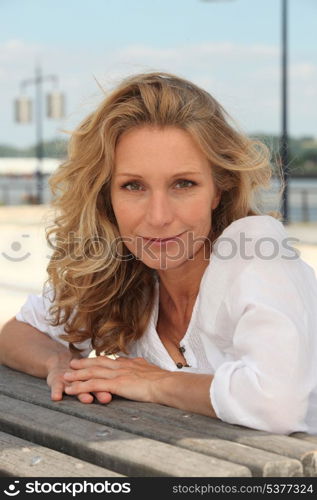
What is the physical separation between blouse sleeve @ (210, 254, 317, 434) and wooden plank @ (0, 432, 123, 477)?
0.49 meters

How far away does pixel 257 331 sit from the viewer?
209 centimetres

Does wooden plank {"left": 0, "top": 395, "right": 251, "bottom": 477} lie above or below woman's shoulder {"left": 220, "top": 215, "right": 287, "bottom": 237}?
below

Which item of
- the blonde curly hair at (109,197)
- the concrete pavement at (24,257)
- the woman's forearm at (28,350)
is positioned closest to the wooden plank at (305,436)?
the blonde curly hair at (109,197)

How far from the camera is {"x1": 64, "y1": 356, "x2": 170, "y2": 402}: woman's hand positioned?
2279 millimetres

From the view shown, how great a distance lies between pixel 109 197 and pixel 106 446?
1.11 metres

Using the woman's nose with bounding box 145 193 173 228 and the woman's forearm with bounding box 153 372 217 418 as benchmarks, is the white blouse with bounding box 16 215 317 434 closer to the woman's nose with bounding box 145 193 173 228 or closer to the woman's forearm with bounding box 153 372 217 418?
the woman's forearm with bounding box 153 372 217 418

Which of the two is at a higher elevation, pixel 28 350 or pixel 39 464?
pixel 39 464

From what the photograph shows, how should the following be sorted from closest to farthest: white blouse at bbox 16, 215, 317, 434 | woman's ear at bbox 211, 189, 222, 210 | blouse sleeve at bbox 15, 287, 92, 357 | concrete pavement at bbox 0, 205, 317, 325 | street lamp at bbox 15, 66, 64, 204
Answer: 1. white blouse at bbox 16, 215, 317, 434
2. woman's ear at bbox 211, 189, 222, 210
3. blouse sleeve at bbox 15, 287, 92, 357
4. concrete pavement at bbox 0, 205, 317, 325
5. street lamp at bbox 15, 66, 64, 204

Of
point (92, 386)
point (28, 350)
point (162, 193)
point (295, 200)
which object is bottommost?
point (295, 200)

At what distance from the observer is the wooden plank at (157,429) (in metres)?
1.63

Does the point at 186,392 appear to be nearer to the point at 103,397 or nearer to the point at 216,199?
the point at 103,397

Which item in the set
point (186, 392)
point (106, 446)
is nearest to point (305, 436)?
point (186, 392)
